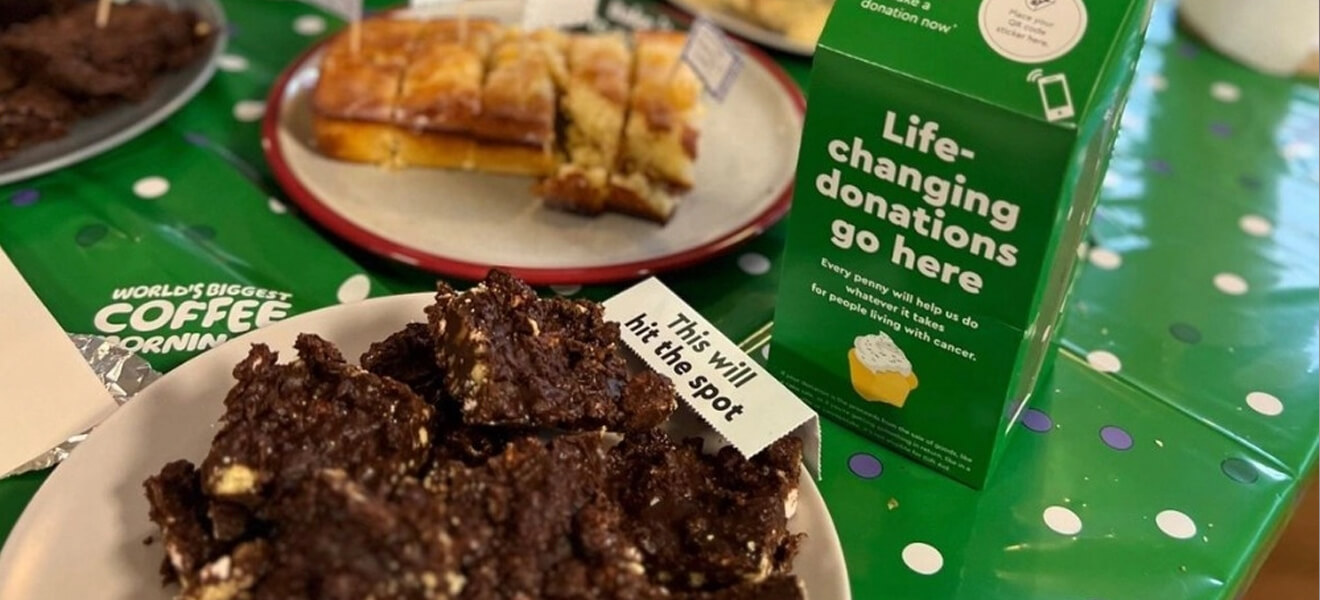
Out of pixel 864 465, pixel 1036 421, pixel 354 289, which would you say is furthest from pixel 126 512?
pixel 1036 421

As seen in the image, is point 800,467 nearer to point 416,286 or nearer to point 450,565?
point 450,565

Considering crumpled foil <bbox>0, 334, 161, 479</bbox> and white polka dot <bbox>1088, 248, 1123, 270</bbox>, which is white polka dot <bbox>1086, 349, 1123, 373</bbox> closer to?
white polka dot <bbox>1088, 248, 1123, 270</bbox>

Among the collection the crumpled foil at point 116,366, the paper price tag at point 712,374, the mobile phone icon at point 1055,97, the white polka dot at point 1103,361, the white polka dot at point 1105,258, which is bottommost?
the crumpled foil at point 116,366

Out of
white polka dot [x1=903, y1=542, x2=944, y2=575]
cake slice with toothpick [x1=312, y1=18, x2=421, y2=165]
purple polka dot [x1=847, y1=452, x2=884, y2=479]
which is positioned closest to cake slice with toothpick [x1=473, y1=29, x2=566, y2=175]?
cake slice with toothpick [x1=312, y1=18, x2=421, y2=165]

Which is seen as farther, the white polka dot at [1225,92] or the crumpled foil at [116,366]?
the white polka dot at [1225,92]

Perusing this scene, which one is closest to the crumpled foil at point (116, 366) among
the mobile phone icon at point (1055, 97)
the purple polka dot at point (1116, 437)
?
the mobile phone icon at point (1055, 97)

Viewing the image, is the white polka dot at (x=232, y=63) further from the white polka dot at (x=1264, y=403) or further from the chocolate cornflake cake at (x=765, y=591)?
the white polka dot at (x=1264, y=403)

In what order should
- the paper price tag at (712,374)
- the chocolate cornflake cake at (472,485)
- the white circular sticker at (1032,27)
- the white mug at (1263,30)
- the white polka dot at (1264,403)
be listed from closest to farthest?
the chocolate cornflake cake at (472,485) < the white circular sticker at (1032,27) < the paper price tag at (712,374) < the white polka dot at (1264,403) < the white mug at (1263,30)
